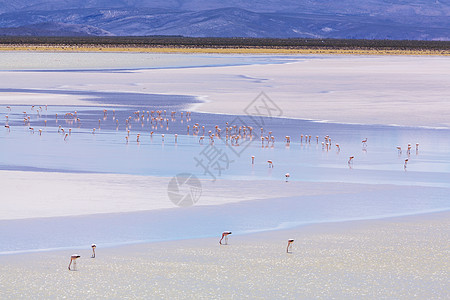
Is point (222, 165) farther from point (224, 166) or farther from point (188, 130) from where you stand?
point (188, 130)

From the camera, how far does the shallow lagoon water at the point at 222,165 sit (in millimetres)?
11250

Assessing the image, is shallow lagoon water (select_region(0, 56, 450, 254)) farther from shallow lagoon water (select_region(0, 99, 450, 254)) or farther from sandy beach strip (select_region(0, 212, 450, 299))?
sandy beach strip (select_region(0, 212, 450, 299))

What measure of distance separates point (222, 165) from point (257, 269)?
7441 mm

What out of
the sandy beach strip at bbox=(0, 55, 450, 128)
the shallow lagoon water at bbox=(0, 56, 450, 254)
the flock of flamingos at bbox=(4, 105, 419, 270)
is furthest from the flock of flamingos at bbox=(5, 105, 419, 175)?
the sandy beach strip at bbox=(0, 55, 450, 128)

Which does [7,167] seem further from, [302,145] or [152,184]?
[302,145]

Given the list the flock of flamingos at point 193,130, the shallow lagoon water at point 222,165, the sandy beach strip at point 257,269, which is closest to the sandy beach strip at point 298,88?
the shallow lagoon water at point 222,165

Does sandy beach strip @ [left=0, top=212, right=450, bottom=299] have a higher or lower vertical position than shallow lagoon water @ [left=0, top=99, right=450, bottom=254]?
higher

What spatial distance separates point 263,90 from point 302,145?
1737cm

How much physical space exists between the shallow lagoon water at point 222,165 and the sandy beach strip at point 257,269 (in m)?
0.66

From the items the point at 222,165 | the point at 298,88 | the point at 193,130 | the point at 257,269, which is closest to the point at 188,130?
the point at 193,130

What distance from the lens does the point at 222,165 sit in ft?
54.9

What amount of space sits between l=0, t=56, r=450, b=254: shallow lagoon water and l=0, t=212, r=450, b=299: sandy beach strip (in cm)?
66

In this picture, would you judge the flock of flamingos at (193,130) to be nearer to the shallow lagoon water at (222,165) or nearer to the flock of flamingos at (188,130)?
the flock of flamingos at (188,130)

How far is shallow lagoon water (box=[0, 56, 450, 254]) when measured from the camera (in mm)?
11250
